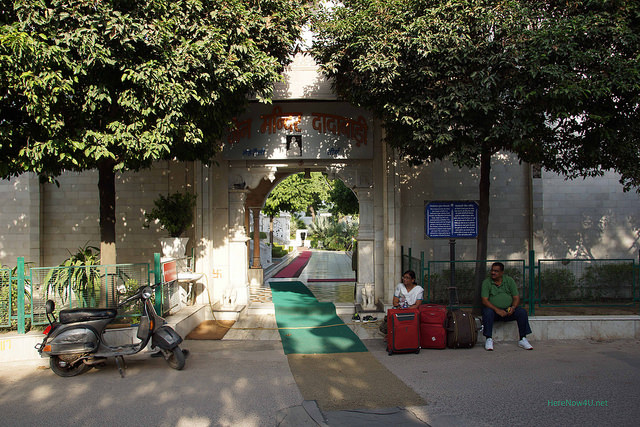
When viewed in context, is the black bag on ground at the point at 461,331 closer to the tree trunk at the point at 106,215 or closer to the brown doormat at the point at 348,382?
the brown doormat at the point at 348,382

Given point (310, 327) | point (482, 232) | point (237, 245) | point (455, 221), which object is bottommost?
point (310, 327)

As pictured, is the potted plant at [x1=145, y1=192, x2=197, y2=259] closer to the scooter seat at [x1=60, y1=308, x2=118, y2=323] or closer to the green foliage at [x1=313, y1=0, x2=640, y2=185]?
the scooter seat at [x1=60, y1=308, x2=118, y2=323]

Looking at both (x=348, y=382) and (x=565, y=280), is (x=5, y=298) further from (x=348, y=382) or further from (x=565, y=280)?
(x=565, y=280)

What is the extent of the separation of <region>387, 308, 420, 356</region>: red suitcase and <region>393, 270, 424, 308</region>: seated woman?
461 millimetres

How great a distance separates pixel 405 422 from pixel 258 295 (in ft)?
25.8

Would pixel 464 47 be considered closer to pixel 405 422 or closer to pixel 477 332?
pixel 477 332

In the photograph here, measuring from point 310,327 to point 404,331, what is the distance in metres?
2.33

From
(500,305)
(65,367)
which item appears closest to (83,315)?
(65,367)

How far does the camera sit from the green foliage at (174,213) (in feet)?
29.3

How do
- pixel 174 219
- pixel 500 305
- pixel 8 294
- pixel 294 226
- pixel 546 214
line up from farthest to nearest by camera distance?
pixel 294 226, pixel 546 214, pixel 174 219, pixel 500 305, pixel 8 294

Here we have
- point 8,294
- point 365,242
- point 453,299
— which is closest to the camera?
point 8,294

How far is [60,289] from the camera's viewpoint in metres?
6.92

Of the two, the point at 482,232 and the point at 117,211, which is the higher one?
the point at 117,211

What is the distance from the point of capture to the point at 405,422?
4289mm
